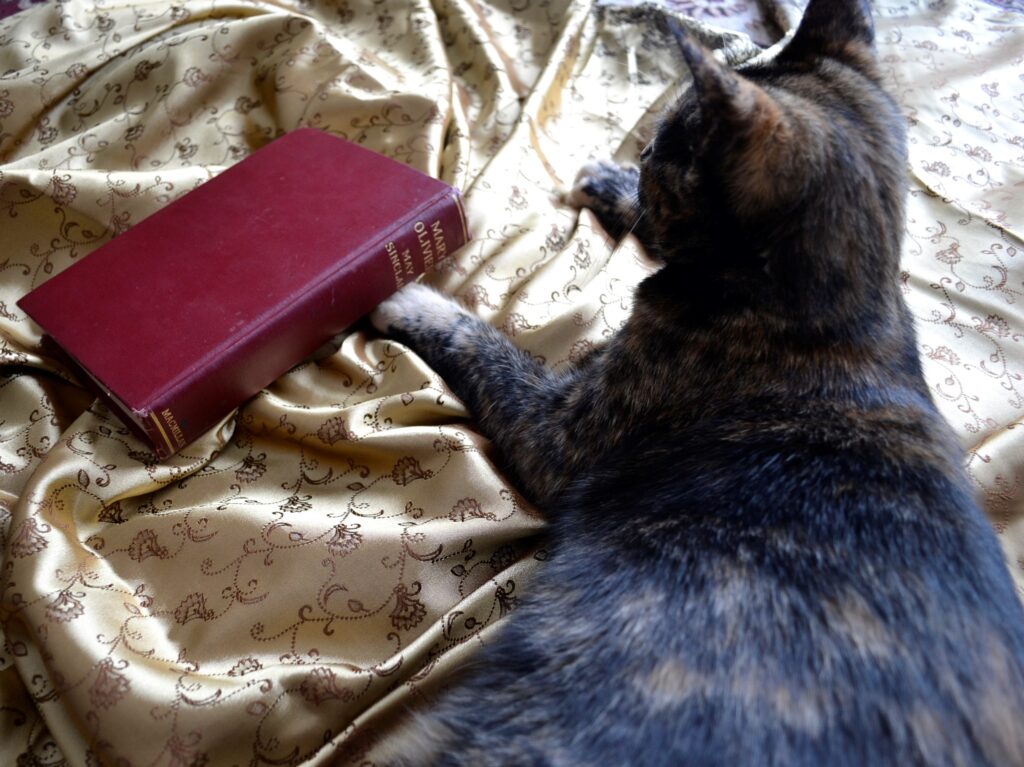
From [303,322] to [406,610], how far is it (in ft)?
1.49

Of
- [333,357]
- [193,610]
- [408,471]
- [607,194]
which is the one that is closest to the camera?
[193,610]

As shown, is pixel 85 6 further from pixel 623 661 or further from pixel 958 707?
pixel 958 707

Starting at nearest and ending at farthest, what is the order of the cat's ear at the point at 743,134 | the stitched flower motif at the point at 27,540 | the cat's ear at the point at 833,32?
the cat's ear at the point at 743,134 → the stitched flower motif at the point at 27,540 → the cat's ear at the point at 833,32

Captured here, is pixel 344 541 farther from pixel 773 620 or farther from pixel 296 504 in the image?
pixel 773 620

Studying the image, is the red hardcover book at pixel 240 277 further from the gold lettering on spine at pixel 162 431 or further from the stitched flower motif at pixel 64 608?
the stitched flower motif at pixel 64 608

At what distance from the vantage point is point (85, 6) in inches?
61.9

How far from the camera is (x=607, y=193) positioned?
138cm

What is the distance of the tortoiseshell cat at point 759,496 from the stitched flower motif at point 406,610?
13 centimetres

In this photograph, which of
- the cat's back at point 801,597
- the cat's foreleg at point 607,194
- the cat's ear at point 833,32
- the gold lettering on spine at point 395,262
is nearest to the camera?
the cat's back at point 801,597

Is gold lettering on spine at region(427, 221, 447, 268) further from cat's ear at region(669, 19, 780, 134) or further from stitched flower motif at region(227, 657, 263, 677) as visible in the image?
stitched flower motif at region(227, 657, 263, 677)

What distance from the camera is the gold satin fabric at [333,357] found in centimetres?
85

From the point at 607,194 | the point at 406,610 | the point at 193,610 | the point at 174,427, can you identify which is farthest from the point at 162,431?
the point at 607,194

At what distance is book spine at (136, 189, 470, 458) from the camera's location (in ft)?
3.26

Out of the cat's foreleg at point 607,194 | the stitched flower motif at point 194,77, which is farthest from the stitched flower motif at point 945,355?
the stitched flower motif at point 194,77
